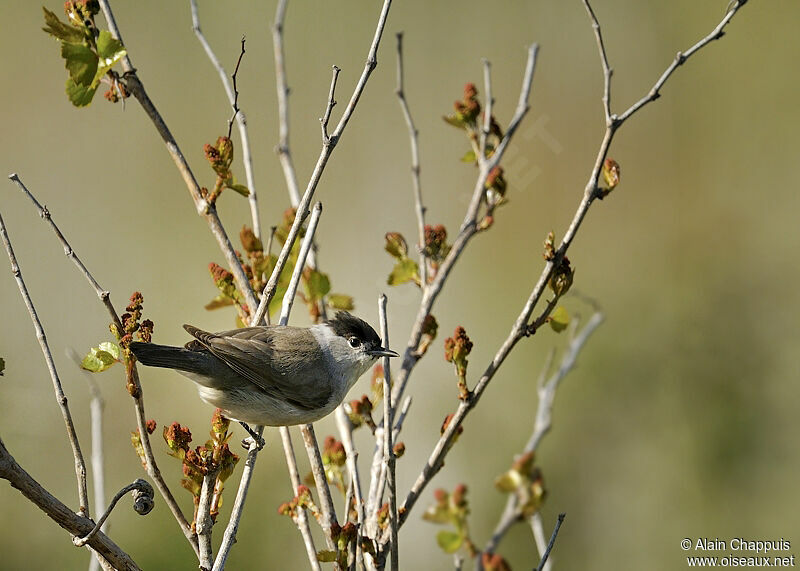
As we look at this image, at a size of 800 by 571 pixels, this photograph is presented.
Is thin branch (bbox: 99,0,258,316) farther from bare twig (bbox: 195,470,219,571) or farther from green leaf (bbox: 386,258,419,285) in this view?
bare twig (bbox: 195,470,219,571)

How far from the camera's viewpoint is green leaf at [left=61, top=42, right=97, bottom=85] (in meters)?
1.44

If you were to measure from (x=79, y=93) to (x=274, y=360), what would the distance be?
940mm

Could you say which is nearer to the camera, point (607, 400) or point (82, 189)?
point (607, 400)

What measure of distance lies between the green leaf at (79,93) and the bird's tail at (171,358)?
524 millimetres

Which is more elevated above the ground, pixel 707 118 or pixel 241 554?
pixel 707 118

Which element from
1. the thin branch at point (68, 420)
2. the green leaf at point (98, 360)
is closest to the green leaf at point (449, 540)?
the thin branch at point (68, 420)

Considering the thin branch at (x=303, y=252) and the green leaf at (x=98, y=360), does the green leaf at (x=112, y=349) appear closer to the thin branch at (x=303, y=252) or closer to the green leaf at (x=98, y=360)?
the green leaf at (x=98, y=360)

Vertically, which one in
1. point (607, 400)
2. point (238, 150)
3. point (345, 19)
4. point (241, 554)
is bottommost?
point (241, 554)

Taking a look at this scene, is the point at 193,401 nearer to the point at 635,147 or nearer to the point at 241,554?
the point at 241,554

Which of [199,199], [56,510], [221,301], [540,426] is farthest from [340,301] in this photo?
[56,510]

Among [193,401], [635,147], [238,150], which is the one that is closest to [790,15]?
[635,147]

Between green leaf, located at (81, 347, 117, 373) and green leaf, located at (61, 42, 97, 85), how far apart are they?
19.7 inches

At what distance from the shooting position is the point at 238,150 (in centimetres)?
411

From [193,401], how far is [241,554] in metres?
0.83
